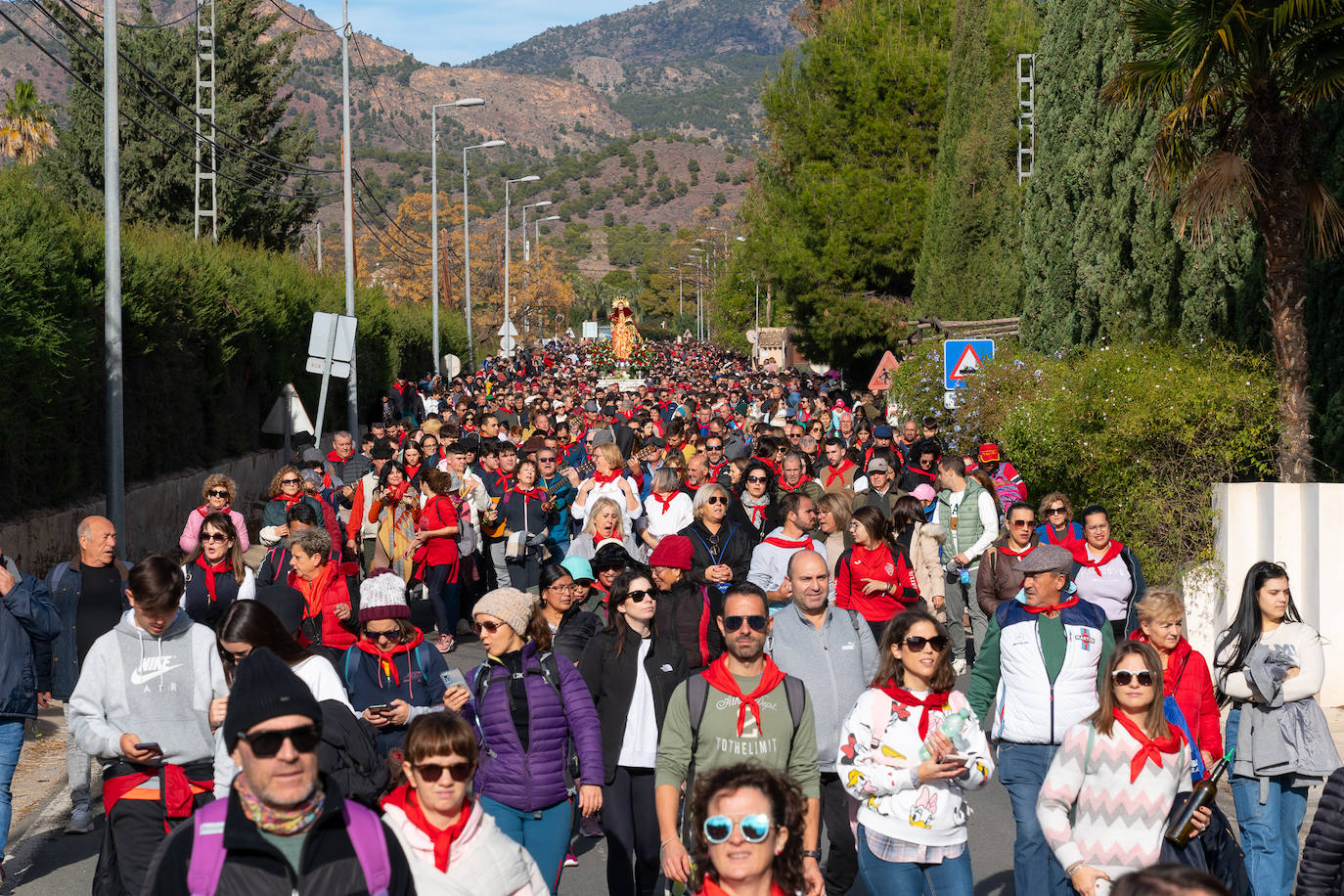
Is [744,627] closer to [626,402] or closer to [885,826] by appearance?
[885,826]

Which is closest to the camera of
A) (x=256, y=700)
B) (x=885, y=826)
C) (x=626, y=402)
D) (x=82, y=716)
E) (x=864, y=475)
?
(x=256, y=700)

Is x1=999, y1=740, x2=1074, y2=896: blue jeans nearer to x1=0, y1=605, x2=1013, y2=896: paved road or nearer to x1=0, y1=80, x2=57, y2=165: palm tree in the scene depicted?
x1=0, y1=605, x2=1013, y2=896: paved road

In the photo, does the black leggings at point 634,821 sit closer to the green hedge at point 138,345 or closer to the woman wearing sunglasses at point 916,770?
the woman wearing sunglasses at point 916,770

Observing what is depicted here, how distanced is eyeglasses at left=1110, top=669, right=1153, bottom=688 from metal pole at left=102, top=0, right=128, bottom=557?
11.2m

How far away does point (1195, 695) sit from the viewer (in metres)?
6.51

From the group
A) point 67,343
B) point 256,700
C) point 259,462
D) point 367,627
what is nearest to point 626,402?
point 259,462

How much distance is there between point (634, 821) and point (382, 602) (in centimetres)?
139

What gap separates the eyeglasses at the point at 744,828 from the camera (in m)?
3.66

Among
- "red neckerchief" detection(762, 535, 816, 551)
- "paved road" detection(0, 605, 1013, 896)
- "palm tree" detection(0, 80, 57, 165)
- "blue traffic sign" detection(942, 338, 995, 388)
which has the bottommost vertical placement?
"paved road" detection(0, 605, 1013, 896)

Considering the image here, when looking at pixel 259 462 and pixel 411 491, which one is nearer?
pixel 411 491

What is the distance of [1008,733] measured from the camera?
21.5ft

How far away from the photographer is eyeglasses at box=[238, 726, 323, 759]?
3.34 metres

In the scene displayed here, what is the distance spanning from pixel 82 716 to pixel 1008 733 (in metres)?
3.70

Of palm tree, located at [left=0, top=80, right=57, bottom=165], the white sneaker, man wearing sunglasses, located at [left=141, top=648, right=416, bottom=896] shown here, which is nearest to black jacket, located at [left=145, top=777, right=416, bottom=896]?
man wearing sunglasses, located at [left=141, top=648, right=416, bottom=896]
